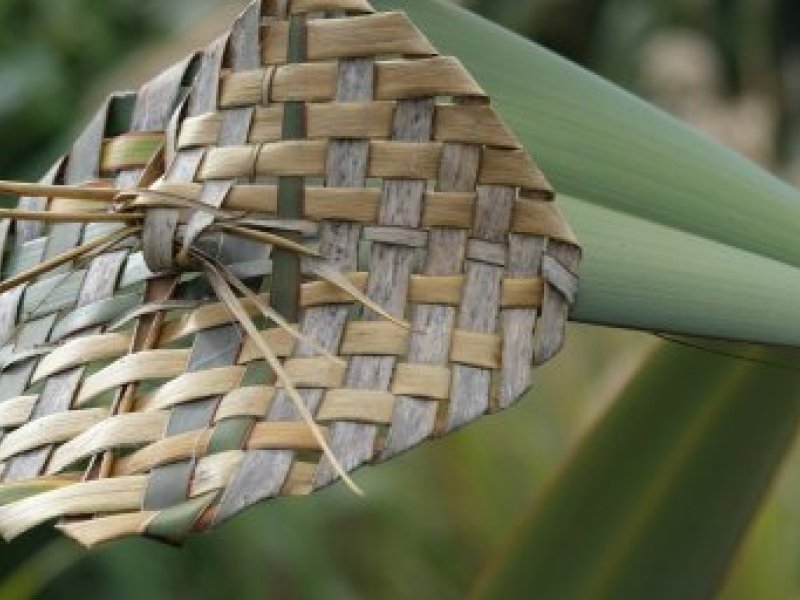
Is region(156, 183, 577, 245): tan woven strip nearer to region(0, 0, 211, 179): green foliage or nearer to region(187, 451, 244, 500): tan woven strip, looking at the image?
region(187, 451, 244, 500): tan woven strip

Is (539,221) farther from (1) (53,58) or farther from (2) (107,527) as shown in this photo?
(1) (53,58)

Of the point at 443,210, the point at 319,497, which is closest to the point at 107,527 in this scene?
the point at 443,210

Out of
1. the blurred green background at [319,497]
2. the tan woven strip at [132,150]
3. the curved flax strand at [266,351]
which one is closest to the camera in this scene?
the curved flax strand at [266,351]

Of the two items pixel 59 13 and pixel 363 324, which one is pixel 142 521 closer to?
pixel 363 324

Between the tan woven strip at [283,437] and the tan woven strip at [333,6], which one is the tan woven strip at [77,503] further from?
the tan woven strip at [333,6]

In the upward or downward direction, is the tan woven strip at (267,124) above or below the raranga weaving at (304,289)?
above

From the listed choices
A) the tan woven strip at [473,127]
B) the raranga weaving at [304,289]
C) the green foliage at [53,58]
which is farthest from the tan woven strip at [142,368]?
the green foliage at [53,58]

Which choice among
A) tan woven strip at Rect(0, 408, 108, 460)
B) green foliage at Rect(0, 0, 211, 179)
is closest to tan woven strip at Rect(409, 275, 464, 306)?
tan woven strip at Rect(0, 408, 108, 460)
